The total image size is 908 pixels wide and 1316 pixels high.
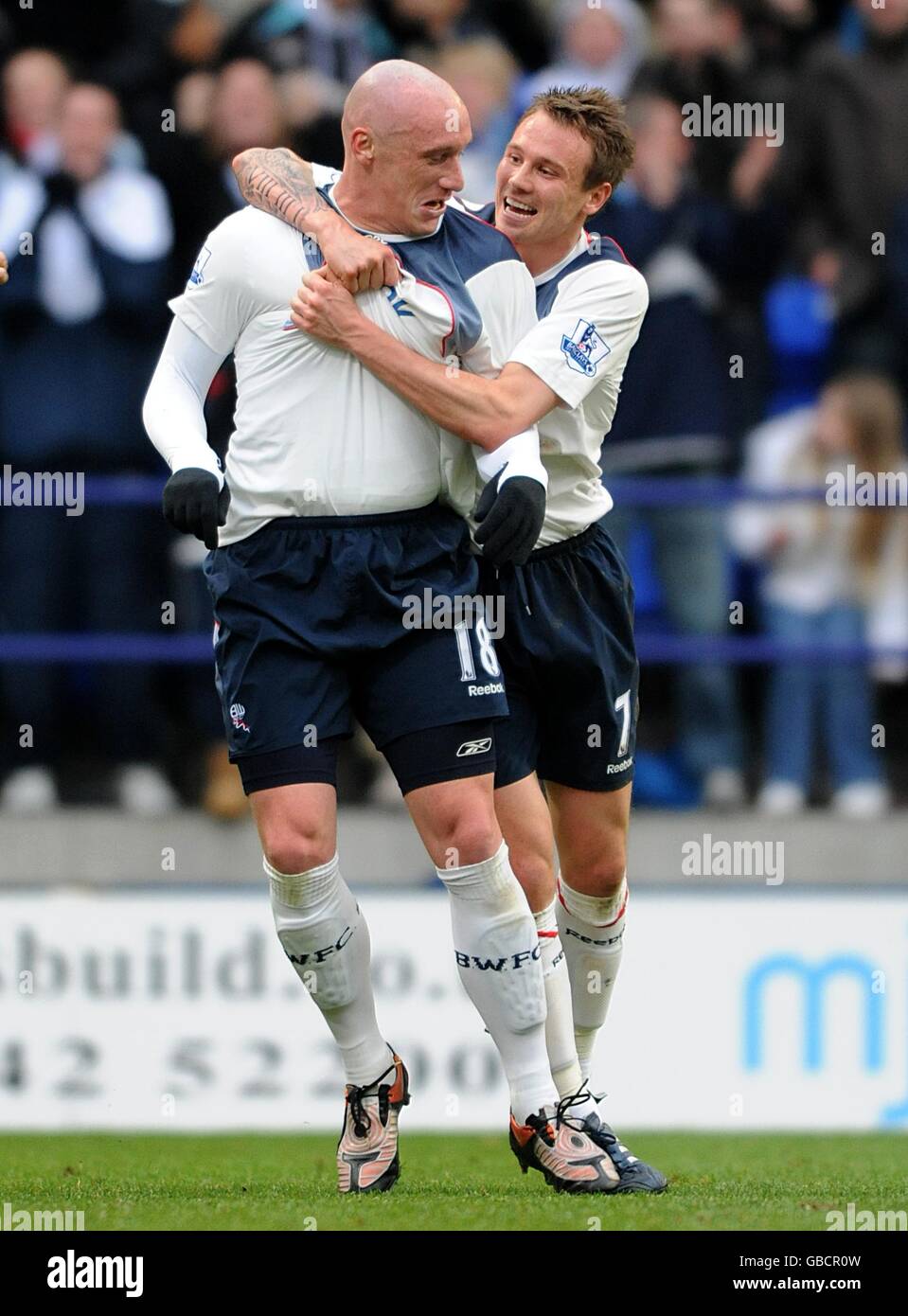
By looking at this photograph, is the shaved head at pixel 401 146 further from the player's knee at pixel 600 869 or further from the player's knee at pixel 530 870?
the player's knee at pixel 600 869

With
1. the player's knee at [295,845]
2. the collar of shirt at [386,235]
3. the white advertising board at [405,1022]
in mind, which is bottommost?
the white advertising board at [405,1022]

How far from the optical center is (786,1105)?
7.93 metres

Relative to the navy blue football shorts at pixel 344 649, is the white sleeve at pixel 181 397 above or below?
above

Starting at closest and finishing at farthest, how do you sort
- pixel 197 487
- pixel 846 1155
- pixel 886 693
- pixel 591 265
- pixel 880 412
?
pixel 197 487
pixel 591 265
pixel 846 1155
pixel 880 412
pixel 886 693

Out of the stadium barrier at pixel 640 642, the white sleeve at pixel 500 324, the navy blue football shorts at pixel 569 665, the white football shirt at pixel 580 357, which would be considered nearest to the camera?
the white sleeve at pixel 500 324

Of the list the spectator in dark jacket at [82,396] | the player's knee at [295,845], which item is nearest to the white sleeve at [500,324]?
the player's knee at [295,845]

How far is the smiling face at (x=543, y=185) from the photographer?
558cm

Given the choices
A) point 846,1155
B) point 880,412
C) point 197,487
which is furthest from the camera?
point 880,412

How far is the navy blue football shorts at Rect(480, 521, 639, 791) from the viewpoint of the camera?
19.0 feet

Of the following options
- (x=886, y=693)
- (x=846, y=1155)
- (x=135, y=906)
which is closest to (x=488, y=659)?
(x=846, y=1155)

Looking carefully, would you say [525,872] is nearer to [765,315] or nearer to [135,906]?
[135,906]

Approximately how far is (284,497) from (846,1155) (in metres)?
2.98

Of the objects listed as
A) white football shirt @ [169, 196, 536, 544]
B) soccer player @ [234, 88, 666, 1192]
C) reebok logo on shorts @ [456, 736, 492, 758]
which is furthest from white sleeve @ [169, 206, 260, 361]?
reebok logo on shorts @ [456, 736, 492, 758]

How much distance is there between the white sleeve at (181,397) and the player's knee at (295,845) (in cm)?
85
